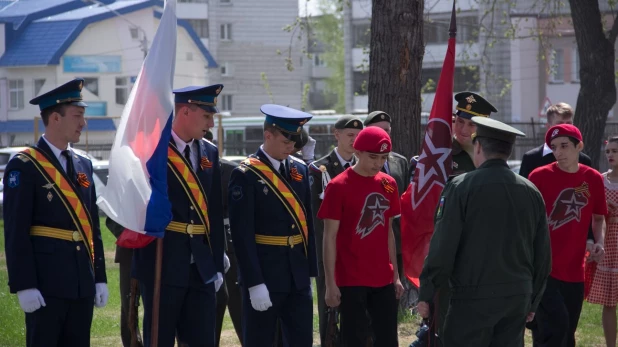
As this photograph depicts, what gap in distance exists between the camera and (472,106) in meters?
7.55

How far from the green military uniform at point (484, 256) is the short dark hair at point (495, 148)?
49 mm

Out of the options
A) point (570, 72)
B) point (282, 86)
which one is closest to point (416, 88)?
point (570, 72)

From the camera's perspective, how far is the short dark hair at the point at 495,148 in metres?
5.67

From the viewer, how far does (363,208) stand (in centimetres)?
696

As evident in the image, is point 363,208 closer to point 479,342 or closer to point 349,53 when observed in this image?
point 479,342

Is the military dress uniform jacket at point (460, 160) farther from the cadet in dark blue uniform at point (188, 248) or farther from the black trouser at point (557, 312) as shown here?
the cadet in dark blue uniform at point (188, 248)

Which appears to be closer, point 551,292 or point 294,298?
point 294,298

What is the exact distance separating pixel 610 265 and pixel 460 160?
205 cm

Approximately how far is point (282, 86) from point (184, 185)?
6161 centimetres

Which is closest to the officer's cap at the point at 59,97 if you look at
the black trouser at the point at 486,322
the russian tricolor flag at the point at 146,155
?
the russian tricolor flag at the point at 146,155

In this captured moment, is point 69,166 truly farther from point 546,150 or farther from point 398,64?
point 398,64

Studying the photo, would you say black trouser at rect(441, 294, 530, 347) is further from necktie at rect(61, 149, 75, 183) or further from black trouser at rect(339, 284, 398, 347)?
necktie at rect(61, 149, 75, 183)

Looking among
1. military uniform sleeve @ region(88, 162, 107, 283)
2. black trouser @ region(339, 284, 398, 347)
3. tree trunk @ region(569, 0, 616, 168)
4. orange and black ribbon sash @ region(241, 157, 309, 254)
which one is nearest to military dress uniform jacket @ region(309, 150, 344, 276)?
black trouser @ region(339, 284, 398, 347)

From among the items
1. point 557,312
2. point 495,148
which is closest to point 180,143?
point 495,148
